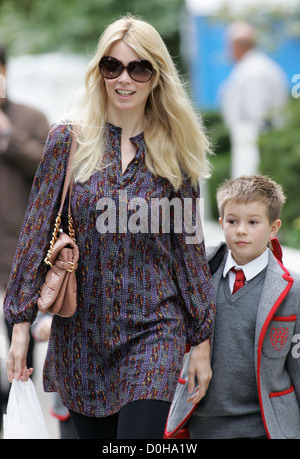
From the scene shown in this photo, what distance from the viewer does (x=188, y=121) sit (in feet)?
11.3

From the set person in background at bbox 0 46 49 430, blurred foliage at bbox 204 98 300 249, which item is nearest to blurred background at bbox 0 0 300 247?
blurred foliage at bbox 204 98 300 249

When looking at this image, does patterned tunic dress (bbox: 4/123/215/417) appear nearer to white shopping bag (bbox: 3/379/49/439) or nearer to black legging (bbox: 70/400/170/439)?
black legging (bbox: 70/400/170/439)

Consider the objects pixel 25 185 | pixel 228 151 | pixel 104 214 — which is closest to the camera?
pixel 104 214

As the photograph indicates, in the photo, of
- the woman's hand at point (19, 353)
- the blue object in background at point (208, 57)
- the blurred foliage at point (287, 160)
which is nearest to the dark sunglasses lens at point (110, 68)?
the woman's hand at point (19, 353)

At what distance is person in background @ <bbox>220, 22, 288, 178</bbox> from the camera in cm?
1040

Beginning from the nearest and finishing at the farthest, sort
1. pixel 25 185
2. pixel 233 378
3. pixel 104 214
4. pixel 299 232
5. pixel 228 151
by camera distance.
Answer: pixel 104 214
pixel 233 378
pixel 25 185
pixel 299 232
pixel 228 151

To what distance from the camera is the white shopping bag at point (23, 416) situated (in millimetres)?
3184

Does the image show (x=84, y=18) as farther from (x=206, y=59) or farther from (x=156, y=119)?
(x=156, y=119)

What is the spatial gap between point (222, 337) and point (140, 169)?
2.40 feet

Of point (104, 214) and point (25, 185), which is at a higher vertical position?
point (25, 185)

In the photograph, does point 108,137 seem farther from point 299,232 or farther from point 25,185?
point 299,232

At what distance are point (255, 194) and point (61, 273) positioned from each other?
2.76ft

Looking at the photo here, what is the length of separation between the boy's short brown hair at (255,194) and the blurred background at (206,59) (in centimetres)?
326
